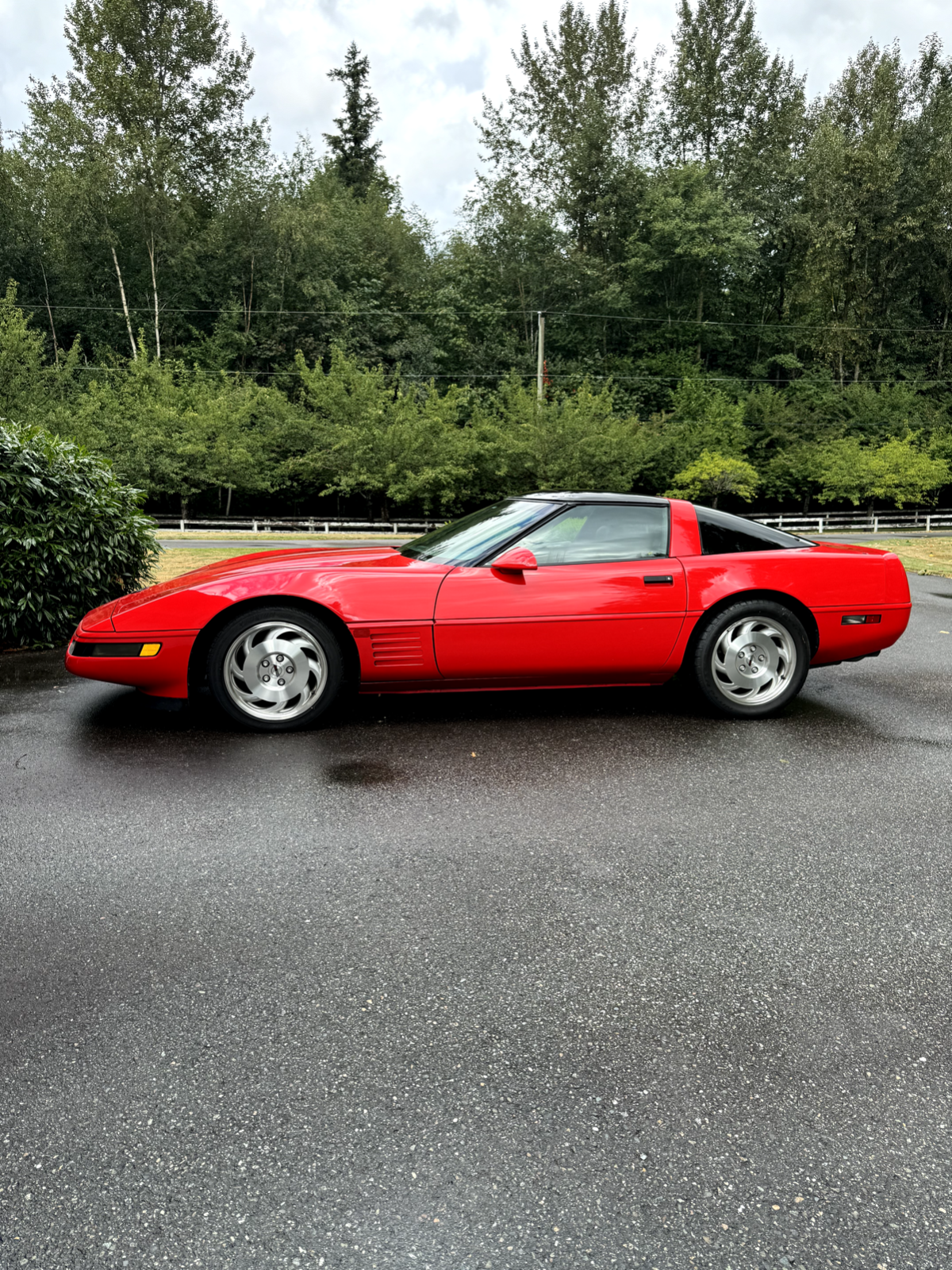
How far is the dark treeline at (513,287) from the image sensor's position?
3850 cm

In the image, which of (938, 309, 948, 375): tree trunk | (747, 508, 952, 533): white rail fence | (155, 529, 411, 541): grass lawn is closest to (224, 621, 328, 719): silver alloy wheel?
(155, 529, 411, 541): grass lawn

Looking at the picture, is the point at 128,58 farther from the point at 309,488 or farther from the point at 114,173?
the point at 309,488

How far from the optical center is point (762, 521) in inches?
1291

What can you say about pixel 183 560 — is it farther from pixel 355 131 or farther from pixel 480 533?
pixel 355 131

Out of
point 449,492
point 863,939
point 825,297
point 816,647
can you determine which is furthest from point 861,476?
point 863,939

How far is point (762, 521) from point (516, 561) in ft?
98.8

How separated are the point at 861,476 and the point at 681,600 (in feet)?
137

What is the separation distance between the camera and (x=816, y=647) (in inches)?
208

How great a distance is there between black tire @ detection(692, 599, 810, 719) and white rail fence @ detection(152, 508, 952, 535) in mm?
27750

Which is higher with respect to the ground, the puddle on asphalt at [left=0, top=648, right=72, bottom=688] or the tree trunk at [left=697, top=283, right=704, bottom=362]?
the tree trunk at [left=697, top=283, right=704, bottom=362]

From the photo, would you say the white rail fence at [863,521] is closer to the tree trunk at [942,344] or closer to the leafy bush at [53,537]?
the tree trunk at [942,344]

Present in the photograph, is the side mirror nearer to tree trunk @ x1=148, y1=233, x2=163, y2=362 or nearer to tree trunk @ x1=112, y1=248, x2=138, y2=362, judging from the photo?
tree trunk @ x1=148, y1=233, x2=163, y2=362

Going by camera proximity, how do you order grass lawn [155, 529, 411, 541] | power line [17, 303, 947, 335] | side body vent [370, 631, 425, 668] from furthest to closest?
1. power line [17, 303, 947, 335]
2. grass lawn [155, 529, 411, 541]
3. side body vent [370, 631, 425, 668]

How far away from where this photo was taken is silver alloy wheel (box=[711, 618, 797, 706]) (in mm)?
5117
